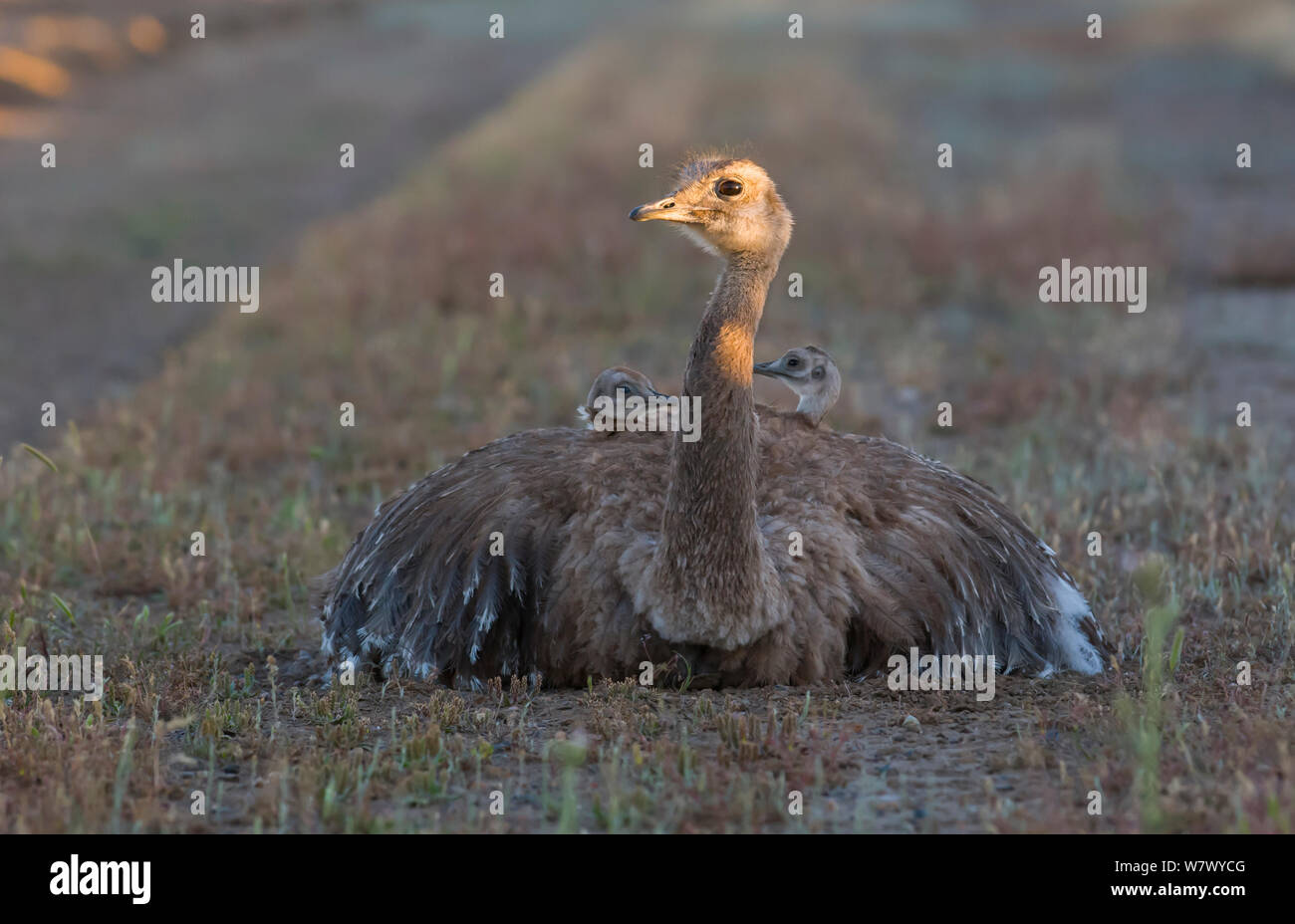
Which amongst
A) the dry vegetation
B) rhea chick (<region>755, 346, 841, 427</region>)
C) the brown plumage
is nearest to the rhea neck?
the brown plumage

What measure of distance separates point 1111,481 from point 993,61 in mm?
22498

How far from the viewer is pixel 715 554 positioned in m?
5.68

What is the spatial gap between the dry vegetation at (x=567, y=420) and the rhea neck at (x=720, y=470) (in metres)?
0.43

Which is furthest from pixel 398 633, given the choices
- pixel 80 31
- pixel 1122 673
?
pixel 80 31

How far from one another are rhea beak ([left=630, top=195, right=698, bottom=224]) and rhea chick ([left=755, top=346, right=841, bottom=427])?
46.2 inches

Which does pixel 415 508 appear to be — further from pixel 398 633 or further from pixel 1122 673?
pixel 1122 673

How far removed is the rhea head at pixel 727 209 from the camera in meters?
5.78

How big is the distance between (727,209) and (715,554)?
112 cm

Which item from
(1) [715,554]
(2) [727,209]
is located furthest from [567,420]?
(1) [715,554]

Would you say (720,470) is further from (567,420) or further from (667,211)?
(567,420)

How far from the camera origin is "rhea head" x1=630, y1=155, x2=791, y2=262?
5.78 metres

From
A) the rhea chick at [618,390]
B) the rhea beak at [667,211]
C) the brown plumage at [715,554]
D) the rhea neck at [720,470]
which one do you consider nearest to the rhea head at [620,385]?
the rhea chick at [618,390]

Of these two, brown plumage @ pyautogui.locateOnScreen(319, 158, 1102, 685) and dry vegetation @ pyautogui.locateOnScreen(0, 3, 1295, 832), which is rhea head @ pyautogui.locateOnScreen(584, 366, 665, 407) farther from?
dry vegetation @ pyautogui.locateOnScreen(0, 3, 1295, 832)

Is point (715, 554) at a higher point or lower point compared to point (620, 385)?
lower
